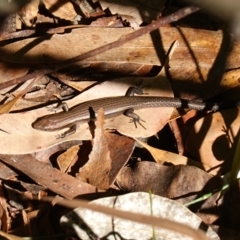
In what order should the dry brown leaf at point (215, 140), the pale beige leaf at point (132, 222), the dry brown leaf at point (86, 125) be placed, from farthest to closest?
the dry brown leaf at point (86, 125)
the dry brown leaf at point (215, 140)
the pale beige leaf at point (132, 222)

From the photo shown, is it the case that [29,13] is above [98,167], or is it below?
above

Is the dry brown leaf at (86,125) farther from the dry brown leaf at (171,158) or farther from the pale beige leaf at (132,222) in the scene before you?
the pale beige leaf at (132,222)

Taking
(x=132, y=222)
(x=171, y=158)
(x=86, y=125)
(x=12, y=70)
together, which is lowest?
(x=132, y=222)

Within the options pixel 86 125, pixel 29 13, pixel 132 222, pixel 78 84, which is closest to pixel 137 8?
pixel 78 84

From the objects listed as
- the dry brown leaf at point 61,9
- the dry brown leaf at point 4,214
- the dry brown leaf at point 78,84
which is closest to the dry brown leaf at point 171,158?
the dry brown leaf at point 78,84

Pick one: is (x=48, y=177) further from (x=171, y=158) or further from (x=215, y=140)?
(x=215, y=140)

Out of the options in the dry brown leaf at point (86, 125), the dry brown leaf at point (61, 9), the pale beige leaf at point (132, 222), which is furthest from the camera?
Result: the dry brown leaf at point (61, 9)

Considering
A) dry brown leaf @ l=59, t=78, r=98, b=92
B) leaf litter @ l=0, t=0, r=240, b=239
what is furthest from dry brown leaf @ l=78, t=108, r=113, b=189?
dry brown leaf @ l=59, t=78, r=98, b=92
